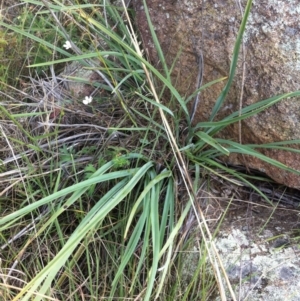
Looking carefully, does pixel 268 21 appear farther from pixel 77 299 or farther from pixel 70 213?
pixel 77 299

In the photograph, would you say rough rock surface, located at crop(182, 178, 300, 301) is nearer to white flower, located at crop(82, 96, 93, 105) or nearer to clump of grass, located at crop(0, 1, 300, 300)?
clump of grass, located at crop(0, 1, 300, 300)

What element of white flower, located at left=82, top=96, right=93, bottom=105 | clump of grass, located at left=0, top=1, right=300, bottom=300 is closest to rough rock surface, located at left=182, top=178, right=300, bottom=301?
clump of grass, located at left=0, top=1, right=300, bottom=300

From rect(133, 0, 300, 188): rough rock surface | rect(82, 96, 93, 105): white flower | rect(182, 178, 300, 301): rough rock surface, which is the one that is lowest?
rect(182, 178, 300, 301): rough rock surface

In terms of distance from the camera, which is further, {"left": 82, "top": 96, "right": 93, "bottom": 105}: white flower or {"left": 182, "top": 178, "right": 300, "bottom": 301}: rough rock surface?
{"left": 82, "top": 96, "right": 93, "bottom": 105}: white flower

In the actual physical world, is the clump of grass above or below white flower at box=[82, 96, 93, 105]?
below

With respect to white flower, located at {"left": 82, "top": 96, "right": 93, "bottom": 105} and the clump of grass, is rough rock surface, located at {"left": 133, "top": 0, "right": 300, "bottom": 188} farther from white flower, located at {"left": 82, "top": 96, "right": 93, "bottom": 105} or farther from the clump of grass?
white flower, located at {"left": 82, "top": 96, "right": 93, "bottom": 105}

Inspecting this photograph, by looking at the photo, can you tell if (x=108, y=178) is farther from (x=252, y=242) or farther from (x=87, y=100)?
(x=252, y=242)

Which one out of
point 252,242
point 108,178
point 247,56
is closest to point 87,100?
point 108,178
